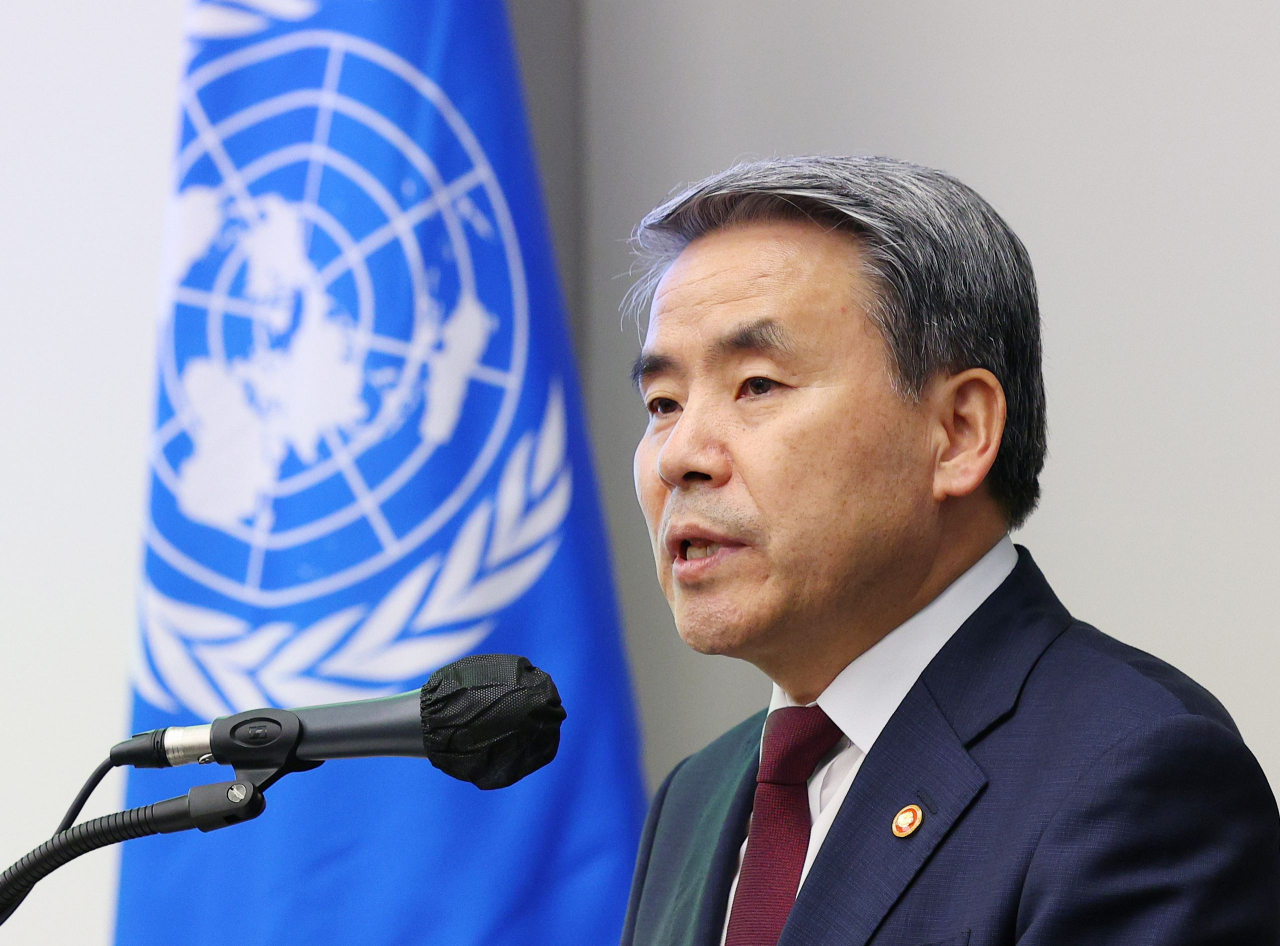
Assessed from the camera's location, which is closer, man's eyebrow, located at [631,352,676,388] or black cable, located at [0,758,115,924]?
black cable, located at [0,758,115,924]

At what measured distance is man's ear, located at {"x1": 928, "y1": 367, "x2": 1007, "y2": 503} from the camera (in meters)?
1.38

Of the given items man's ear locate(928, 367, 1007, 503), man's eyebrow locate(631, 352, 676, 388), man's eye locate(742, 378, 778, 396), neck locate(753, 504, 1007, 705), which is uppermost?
man's eyebrow locate(631, 352, 676, 388)

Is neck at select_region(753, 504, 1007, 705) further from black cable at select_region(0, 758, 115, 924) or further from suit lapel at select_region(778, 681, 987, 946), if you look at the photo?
black cable at select_region(0, 758, 115, 924)

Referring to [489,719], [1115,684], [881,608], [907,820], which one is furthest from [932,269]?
[489,719]

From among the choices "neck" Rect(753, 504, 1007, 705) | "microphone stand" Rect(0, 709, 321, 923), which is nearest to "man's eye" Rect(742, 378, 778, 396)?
"neck" Rect(753, 504, 1007, 705)

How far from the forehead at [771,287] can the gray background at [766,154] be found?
2.97 feet

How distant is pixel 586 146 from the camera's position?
9.50 feet

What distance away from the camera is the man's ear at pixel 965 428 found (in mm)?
1382

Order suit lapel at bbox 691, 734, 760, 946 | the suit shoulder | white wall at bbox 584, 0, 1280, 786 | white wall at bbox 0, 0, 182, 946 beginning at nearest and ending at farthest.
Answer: the suit shoulder, suit lapel at bbox 691, 734, 760, 946, white wall at bbox 584, 0, 1280, 786, white wall at bbox 0, 0, 182, 946

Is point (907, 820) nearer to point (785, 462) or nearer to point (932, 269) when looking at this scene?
point (785, 462)

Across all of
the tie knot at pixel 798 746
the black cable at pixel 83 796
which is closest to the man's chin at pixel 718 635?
the tie knot at pixel 798 746

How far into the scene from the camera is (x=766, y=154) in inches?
103

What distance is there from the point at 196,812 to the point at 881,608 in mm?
737

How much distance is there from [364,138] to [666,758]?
1.46 metres
